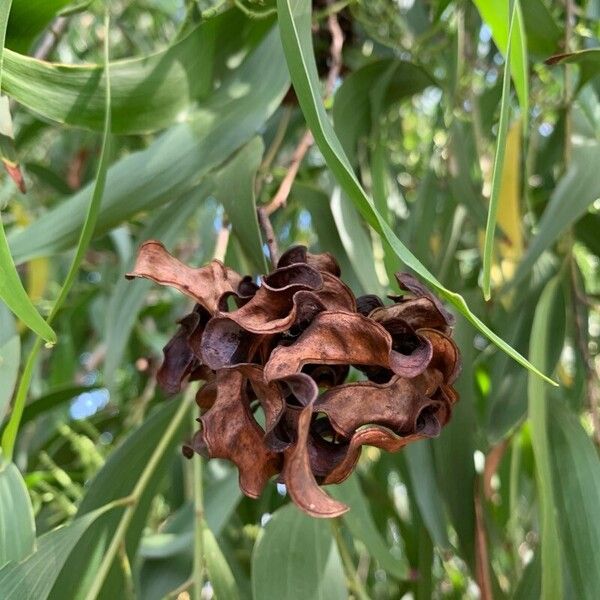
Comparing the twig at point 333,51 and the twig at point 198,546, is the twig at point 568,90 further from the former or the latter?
the twig at point 198,546

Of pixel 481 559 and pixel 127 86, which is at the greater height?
pixel 127 86

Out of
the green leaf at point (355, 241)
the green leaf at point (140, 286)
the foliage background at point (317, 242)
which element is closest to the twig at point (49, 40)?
the foliage background at point (317, 242)

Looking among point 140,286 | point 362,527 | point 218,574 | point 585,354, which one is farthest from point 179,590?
point 585,354

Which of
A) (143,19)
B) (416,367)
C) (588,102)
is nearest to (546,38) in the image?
(588,102)

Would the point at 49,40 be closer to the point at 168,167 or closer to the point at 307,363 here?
the point at 168,167

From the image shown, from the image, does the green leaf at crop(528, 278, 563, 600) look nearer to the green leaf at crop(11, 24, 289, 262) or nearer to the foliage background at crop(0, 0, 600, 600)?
the foliage background at crop(0, 0, 600, 600)

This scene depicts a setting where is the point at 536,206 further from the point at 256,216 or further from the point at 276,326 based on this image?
the point at 276,326

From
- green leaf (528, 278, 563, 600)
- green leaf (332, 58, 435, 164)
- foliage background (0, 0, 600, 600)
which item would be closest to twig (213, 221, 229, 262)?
foliage background (0, 0, 600, 600)
